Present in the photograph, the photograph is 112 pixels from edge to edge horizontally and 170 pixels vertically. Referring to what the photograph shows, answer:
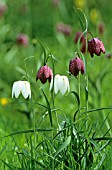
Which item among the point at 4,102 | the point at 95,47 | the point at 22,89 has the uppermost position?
the point at 4,102

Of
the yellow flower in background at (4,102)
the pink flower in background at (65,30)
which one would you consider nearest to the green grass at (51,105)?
the yellow flower in background at (4,102)

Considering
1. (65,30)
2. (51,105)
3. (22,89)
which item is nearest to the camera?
(22,89)

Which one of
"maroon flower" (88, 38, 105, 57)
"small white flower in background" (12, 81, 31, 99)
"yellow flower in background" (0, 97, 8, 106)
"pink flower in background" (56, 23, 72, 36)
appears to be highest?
"pink flower in background" (56, 23, 72, 36)

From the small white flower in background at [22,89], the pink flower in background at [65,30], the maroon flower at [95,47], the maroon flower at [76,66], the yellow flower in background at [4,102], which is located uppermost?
the pink flower in background at [65,30]

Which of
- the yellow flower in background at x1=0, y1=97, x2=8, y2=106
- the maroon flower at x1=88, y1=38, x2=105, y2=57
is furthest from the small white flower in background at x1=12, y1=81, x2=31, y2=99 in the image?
the yellow flower in background at x1=0, y1=97, x2=8, y2=106

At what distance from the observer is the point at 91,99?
3977 mm

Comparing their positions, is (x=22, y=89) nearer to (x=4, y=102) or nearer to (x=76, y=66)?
(x=76, y=66)

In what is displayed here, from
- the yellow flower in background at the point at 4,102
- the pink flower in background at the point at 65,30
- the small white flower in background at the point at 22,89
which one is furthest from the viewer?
the pink flower in background at the point at 65,30

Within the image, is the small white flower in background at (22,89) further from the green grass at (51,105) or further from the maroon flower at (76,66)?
the maroon flower at (76,66)

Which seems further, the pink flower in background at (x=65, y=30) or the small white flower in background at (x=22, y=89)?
the pink flower in background at (x=65, y=30)

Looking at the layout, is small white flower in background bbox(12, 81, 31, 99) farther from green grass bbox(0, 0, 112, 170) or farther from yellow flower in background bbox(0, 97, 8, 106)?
yellow flower in background bbox(0, 97, 8, 106)

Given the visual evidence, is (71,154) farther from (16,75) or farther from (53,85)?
(16,75)

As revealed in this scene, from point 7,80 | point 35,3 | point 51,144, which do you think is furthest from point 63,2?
point 51,144

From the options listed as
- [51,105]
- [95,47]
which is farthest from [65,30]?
[95,47]
